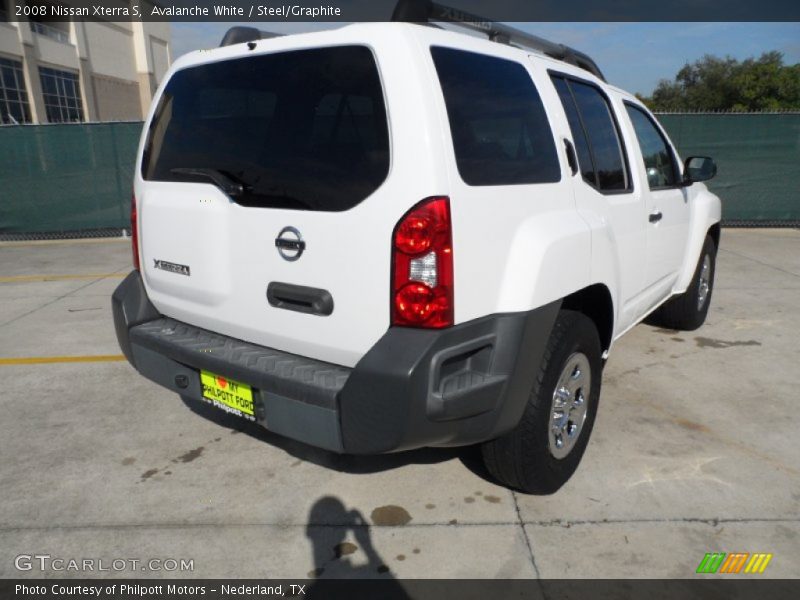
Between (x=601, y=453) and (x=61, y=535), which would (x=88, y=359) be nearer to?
(x=61, y=535)

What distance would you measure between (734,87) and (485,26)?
61805 mm

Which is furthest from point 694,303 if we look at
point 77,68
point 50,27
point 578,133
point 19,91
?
point 77,68

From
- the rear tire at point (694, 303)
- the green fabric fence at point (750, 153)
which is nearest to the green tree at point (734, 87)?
the green fabric fence at point (750, 153)

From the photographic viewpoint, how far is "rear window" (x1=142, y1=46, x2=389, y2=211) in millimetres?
2123

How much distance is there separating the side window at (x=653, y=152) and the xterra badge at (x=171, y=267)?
272 centimetres

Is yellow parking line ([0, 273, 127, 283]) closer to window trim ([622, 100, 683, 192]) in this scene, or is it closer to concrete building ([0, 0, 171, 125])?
window trim ([622, 100, 683, 192])

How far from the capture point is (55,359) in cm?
470

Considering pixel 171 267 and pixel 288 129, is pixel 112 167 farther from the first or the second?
pixel 288 129

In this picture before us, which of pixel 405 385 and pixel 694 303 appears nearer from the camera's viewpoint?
pixel 405 385

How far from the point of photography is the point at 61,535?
2.58 metres

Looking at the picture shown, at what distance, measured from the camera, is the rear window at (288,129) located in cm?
212

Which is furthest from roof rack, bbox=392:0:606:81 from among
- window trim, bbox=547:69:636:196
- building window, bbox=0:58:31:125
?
building window, bbox=0:58:31:125

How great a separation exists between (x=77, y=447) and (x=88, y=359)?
1542mm

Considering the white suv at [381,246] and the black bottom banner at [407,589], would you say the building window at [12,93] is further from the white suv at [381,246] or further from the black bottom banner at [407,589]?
the black bottom banner at [407,589]
